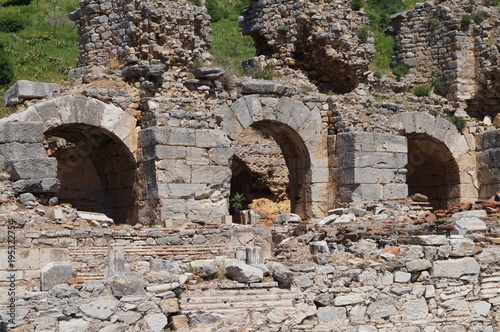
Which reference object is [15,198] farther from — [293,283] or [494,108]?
[494,108]

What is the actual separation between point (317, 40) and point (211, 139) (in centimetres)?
396

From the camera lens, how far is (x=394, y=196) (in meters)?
16.3

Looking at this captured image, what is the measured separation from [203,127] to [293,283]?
7.19m

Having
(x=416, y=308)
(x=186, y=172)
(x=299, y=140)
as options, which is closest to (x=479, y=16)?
(x=299, y=140)

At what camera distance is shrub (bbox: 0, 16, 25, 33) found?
99.1 ft

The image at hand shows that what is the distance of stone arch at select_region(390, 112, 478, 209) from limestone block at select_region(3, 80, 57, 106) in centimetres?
652

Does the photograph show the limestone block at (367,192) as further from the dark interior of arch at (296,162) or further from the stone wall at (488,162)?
the stone wall at (488,162)

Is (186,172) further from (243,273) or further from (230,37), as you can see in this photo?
(230,37)

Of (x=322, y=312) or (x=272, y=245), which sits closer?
(x=322, y=312)

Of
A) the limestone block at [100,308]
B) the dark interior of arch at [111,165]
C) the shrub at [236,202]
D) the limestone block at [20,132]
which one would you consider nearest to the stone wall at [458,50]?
the shrub at [236,202]

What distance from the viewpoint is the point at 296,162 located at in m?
16.9

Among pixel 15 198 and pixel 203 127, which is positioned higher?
pixel 203 127

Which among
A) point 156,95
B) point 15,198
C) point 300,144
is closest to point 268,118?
point 300,144

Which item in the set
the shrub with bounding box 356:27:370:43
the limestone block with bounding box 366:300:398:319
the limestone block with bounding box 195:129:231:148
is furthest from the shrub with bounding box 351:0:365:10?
the limestone block with bounding box 366:300:398:319
